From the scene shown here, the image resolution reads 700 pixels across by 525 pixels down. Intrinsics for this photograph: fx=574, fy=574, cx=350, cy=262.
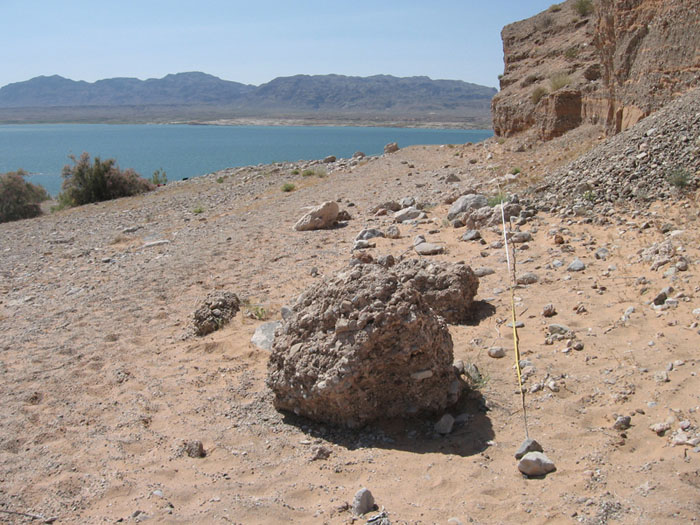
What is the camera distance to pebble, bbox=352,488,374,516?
307 centimetres

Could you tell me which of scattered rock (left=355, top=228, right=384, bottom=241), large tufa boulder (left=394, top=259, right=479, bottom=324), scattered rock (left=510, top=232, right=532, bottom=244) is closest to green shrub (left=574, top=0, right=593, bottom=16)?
scattered rock (left=355, top=228, right=384, bottom=241)

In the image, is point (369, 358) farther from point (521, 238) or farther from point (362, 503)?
point (521, 238)

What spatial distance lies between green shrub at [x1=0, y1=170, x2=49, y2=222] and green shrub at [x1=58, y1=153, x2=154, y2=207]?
138 cm

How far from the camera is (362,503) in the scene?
3.08 metres

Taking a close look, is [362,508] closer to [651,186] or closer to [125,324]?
[125,324]

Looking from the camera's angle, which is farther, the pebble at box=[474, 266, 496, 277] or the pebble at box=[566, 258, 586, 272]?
the pebble at box=[474, 266, 496, 277]

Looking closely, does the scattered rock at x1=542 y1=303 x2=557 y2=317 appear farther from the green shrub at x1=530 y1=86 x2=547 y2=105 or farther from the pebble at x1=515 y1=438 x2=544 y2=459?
the green shrub at x1=530 y1=86 x2=547 y2=105

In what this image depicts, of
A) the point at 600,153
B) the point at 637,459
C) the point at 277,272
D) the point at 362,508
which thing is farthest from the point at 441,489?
the point at 600,153

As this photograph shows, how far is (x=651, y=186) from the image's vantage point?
24.4 ft

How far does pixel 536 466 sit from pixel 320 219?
341 inches

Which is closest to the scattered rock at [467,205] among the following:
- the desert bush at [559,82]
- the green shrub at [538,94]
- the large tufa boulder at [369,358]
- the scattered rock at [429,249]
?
the scattered rock at [429,249]

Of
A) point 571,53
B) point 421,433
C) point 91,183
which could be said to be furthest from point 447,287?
point 91,183

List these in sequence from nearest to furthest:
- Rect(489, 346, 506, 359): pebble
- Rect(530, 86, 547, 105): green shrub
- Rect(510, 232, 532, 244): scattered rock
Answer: Rect(489, 346, 506, 359): pebble, Rect(510, 232, 532, 244): scattered rock, Rect(530, 86, 547, 105): green shrub

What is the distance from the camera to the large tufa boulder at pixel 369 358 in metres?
3.92
